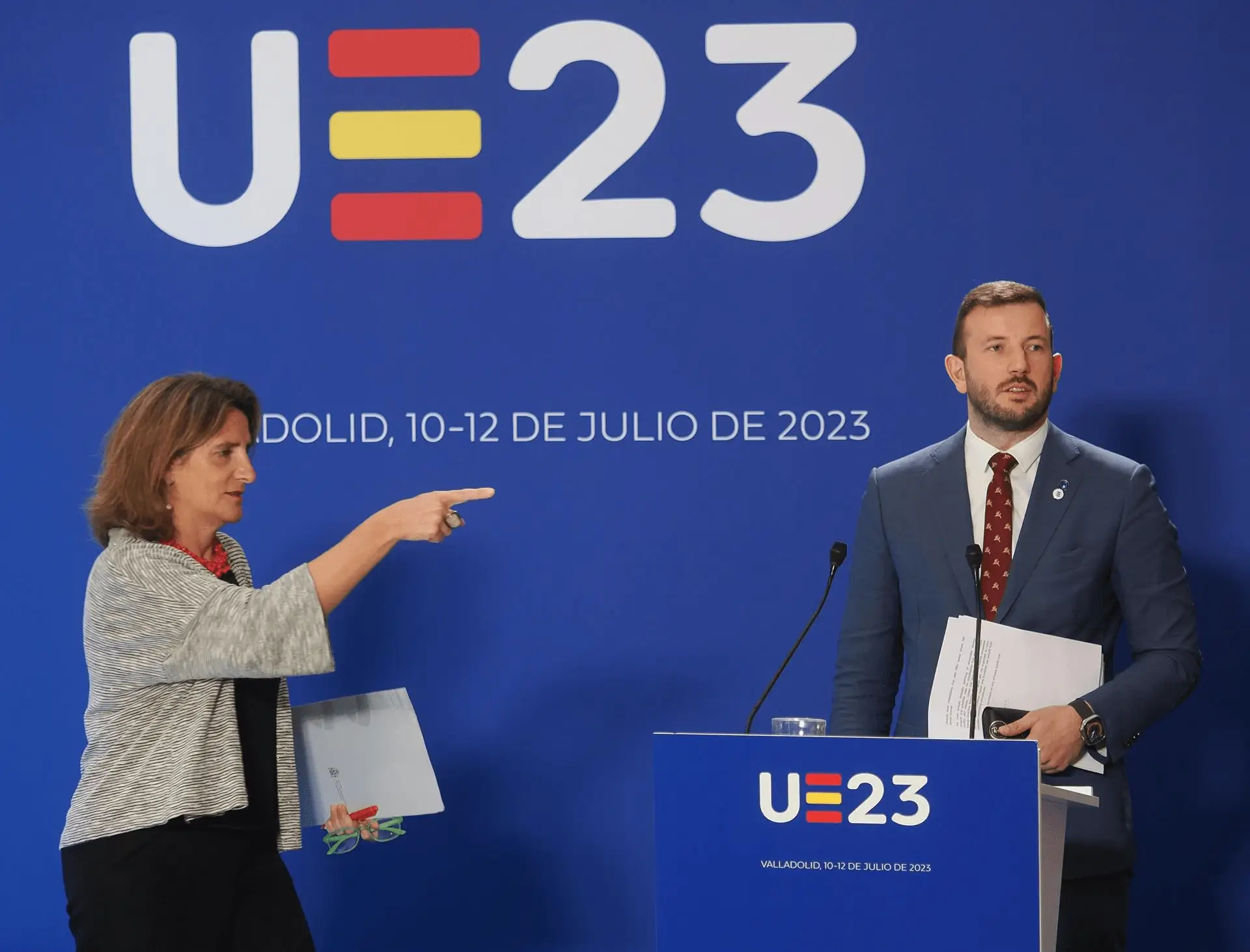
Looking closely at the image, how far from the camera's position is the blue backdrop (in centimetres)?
338

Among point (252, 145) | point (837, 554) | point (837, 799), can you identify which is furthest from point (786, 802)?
point (252, 145)

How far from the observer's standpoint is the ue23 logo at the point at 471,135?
11.2 feet

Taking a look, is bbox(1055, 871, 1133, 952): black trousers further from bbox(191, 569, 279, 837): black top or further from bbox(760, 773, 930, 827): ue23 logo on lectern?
bbox(191, 569, 279, 837): black top

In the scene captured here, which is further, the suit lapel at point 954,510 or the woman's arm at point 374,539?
the suit lapel at point 954,510

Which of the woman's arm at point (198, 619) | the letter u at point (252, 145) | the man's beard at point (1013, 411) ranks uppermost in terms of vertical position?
the letter u at point (252, 145)

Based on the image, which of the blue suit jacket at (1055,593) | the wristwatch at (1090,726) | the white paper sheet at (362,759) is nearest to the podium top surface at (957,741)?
the wristwatch at (1090,726)

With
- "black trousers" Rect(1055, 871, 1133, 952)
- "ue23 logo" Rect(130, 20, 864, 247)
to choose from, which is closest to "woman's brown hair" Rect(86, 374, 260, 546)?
"ue23 logo" Rect(130, 20, 864, 247)

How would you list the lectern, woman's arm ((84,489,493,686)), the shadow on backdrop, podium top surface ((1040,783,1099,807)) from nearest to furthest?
the lectern
podium top surface ((1040,783,1099,807))
woman's arm ((84,489,493,686))
the shadow on backdrop

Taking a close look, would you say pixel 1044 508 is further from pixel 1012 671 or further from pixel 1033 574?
pixel 1012 671

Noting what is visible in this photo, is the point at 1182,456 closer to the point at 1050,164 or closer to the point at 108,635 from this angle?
the point at 1050,164

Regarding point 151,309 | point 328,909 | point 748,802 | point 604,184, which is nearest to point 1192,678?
point 748,802

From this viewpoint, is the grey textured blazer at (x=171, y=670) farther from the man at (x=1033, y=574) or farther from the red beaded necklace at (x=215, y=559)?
the man at (x=1033, y=574)

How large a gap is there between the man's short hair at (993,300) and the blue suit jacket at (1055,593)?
192 mm

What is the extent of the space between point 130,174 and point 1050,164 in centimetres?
239
